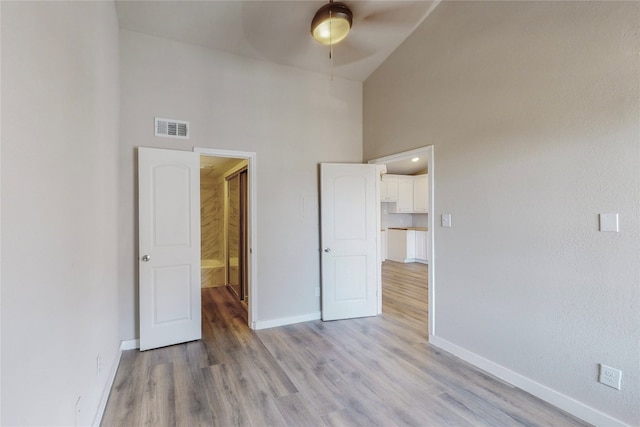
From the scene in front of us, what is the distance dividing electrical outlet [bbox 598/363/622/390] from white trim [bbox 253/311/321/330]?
2.73 m

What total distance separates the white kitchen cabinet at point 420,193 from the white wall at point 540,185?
514 cm

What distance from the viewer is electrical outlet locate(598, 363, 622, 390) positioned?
1.85 meters

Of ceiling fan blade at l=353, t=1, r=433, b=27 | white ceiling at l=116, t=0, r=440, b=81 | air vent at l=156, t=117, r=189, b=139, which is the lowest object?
air vent at l=156, t=117, r=189, b=139

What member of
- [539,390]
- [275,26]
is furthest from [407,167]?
[539,390]

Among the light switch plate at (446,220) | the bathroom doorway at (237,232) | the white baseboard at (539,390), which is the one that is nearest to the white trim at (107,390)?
the bathroom doorway at (237,232)

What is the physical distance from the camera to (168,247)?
10.2 feet

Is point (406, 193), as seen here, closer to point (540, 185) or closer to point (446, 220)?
point (446, 220)

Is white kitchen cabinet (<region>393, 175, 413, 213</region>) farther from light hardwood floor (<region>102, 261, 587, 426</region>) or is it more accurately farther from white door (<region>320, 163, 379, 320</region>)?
light hardwood floor (<region>102, 261, 587, 426</region>)

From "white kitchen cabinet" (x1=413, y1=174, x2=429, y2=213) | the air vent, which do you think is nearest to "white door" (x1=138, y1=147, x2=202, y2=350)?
the air vent

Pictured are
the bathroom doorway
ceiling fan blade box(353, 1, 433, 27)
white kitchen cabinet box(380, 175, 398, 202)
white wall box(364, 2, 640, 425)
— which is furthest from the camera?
white kitchen cabinet box(380, 175, 398, 202)

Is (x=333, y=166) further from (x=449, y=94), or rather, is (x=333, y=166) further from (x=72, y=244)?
(x=72, y=244)

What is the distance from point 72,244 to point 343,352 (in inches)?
96.3

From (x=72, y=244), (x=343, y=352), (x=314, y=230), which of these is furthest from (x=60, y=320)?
(x=314, y=230)

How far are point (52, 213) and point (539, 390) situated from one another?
3.23 m
